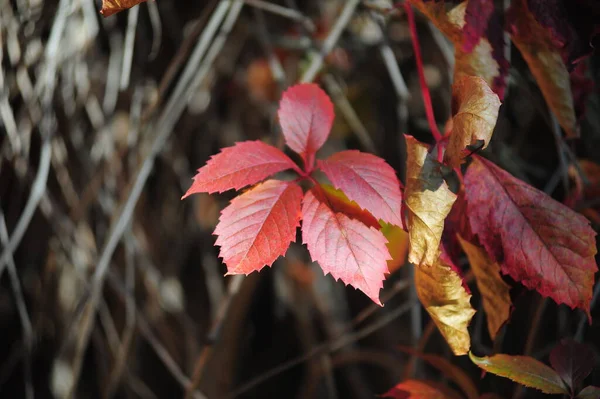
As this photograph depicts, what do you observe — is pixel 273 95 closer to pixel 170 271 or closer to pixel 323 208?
pixel 170 271

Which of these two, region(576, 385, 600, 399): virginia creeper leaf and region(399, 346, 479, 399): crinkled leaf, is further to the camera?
region(399, 346, 479, 399): crinkled leaf

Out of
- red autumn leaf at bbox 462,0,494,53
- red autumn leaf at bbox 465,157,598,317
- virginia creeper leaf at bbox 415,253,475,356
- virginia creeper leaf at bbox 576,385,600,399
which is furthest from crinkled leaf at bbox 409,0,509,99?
Result: virginia creeper leaf at bbox 576,385,600,399

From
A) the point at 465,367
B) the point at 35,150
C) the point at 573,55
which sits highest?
the point at 573,55

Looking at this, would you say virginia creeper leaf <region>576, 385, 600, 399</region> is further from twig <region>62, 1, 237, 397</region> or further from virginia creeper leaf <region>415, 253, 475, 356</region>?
twig <region>62, 1, 237, 397</region>

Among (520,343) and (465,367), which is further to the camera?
(465,367)

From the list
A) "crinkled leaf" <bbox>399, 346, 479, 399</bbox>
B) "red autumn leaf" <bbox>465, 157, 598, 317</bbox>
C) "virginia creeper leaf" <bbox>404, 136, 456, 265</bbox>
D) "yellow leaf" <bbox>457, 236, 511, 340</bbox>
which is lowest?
"crinkled leaf" <bbox>399, 346, 479, 399</bbox>

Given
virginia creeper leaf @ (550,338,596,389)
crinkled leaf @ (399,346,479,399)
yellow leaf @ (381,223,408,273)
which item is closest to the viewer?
virginia creeper leaf @ (550,338,596,389)

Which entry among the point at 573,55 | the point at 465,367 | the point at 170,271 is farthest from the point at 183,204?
the point at 573,55

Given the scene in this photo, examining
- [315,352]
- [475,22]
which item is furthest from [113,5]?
[315,352]

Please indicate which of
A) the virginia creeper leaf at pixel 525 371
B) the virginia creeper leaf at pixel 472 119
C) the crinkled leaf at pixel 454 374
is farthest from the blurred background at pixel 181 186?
the virginia creeper leaf at pixel 472 119
